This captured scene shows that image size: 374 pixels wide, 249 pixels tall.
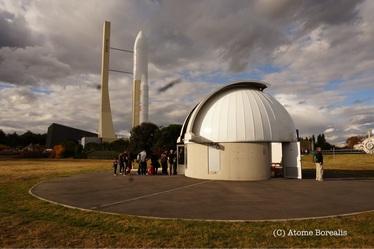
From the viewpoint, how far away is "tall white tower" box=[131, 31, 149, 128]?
58500mm

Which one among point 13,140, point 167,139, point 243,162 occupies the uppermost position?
point 13,140

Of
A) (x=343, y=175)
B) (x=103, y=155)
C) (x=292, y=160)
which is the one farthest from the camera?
(x=103, y=155)

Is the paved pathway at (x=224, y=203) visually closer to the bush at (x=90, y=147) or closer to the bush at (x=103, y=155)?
the bush at (x=103, y=155)

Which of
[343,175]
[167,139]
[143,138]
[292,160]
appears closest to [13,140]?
[143,138]

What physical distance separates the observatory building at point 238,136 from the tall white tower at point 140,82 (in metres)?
43.1

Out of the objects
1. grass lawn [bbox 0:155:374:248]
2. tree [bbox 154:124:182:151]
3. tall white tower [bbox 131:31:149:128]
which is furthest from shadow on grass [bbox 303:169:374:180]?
tall white tower [bbox 131:31:149:128]

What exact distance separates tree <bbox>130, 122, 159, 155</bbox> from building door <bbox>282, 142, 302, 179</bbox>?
3863 cm

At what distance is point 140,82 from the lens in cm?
6081

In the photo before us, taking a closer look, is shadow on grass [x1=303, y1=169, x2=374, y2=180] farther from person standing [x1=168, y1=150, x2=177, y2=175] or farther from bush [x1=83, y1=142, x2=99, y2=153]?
bush [x1=83, y1=142, x2=99, y2=153]

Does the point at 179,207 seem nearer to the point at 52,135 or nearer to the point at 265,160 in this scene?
the point at 265,160

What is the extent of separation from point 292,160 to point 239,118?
527 cm

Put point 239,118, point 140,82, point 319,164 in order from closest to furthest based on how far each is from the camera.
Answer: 1. point 319,164
2. point 239,118
3. point 140,82

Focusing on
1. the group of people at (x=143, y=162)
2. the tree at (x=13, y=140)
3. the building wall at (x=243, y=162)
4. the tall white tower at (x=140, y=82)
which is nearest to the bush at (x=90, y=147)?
the tall white tower at (x=140, y=82)

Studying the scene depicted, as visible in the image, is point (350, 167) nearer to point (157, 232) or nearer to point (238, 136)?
point (238, 136)
